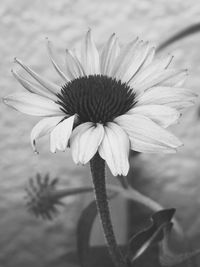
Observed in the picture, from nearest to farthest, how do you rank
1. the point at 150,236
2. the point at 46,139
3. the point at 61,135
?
1. the point at 61,135
2. the point at 150,236
3. the point at 46,139

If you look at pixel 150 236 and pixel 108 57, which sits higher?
pixel 108 57

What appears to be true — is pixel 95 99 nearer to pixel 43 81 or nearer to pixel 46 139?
pixel 43 81

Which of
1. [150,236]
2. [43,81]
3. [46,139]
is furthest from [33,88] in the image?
[46,139]

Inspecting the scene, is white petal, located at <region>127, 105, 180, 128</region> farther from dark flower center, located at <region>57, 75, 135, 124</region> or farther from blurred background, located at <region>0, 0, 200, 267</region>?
blurred background, located at <region>0, 0, 200, 267</region>

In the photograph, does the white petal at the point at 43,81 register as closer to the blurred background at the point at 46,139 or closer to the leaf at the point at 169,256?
the leaf at the point at 169,256

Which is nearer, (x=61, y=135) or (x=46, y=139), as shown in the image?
(x=61, y=135)

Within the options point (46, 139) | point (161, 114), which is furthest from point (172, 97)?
point (46, 139)

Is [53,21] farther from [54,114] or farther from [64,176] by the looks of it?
[54,114]

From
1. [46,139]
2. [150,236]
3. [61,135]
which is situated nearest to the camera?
[61,135]
